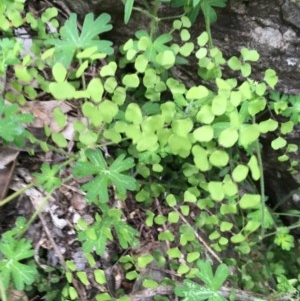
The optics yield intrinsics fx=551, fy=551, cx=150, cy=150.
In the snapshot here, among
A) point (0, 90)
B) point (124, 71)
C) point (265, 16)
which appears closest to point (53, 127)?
point (0, 90)

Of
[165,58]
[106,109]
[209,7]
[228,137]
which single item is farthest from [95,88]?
[209,7]

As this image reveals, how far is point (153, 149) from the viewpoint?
159 centimetres

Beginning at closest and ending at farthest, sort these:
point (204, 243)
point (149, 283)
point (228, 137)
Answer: point (228, 137), point (149, 283), point (204, 243)

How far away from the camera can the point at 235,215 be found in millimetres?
2025

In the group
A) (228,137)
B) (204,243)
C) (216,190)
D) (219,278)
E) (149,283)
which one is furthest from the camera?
(204,243)

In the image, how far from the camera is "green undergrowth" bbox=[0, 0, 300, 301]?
147cm

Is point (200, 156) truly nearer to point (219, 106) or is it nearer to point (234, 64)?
point (219, 106)

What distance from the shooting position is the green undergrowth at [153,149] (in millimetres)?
1467

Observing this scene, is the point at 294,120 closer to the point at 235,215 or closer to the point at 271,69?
the point at 271,69

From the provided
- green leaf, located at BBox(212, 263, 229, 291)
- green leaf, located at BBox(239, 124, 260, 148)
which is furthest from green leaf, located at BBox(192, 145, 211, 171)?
green leaf, located at BBox(212, 263, 229, 291)

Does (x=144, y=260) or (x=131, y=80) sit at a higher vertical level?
(x=131, y=80)

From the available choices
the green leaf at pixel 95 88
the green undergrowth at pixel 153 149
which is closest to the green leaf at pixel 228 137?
the green undergrowth at pixel 153 149

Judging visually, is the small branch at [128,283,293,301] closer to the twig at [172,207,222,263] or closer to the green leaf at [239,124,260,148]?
the twig at [172,207,222,263]

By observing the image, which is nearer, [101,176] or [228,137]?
[228,137]
